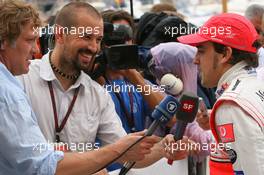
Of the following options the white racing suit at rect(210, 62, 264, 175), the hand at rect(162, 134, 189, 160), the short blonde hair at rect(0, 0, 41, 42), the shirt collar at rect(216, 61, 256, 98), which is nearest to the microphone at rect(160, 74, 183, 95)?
the hand at rect(162, 134, 189, 160)

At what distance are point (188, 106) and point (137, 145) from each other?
11.0 inches

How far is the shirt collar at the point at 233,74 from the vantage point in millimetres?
2732

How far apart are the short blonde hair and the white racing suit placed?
0.90 metres

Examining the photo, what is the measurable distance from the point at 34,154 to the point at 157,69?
6.25 feet

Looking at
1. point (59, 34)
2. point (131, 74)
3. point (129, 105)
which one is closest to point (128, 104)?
point (129, 105)

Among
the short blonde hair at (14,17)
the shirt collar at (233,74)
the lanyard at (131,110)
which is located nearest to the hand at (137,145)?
the shirt collar at (233,74)

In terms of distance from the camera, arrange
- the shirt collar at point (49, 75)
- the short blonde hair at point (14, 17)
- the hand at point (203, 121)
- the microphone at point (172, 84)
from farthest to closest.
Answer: the hand at point (203, 121) → the microphone at point (172, 84) → the shirt collar at point (49, 75) → the short blonde hair at point (14, 17)

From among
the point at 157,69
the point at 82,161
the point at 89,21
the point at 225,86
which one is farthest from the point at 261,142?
the point at 157,69

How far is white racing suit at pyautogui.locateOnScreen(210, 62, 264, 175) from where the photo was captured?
2.45 metres

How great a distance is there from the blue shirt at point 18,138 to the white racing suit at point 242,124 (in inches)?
30.0

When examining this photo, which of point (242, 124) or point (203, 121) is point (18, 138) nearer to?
point (242, 124)

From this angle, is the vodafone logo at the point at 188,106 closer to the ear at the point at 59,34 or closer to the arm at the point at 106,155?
the arm at the point at 106,155

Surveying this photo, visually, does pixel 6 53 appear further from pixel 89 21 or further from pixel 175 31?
pixel 175 31

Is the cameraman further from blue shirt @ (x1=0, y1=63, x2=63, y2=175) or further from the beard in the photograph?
blue shirt @ (x1=0, y1=63, x2=63, y2=175)
